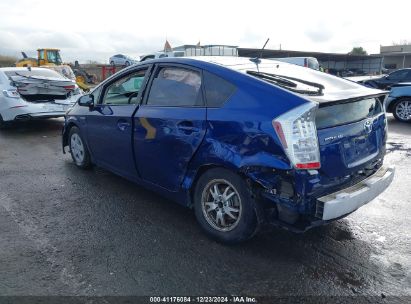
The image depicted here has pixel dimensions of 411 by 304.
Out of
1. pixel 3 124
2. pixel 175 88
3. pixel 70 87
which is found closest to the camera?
pixel 175 88

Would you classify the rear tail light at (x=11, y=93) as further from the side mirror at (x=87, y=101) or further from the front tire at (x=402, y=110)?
the front tire at (x=402, y=110)

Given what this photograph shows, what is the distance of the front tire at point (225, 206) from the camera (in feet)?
10.3

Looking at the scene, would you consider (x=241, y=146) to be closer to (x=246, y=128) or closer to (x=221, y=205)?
(x=246, y=128)

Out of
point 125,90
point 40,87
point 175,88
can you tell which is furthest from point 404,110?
point 40,87

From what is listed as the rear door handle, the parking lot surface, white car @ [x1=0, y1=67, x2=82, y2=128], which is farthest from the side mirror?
white car @ [x1=0, y1=67, x2=82, y2=128]

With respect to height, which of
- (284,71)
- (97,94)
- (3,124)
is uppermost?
(284,71)

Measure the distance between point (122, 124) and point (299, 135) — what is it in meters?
2.28

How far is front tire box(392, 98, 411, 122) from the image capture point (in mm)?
10164

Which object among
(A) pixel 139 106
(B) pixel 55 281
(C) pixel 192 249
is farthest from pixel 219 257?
(A) pixel 139 106

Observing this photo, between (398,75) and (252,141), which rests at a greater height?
(398,75)

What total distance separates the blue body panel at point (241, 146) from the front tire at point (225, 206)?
A: 0.10 meters

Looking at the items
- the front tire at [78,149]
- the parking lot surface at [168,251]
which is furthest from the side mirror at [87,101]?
the parking lot surface at [168,251]

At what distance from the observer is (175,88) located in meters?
3.80

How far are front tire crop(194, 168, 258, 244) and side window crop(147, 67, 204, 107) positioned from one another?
73 centimetres
